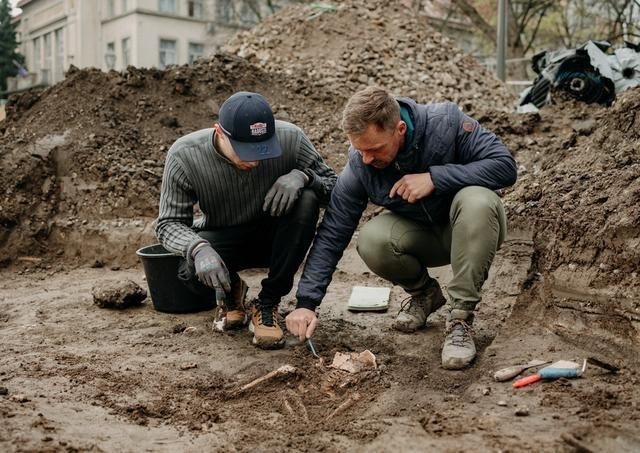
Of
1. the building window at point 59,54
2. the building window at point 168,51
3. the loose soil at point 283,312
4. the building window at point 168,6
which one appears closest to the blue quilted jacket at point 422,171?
the loose soil at point 283,312

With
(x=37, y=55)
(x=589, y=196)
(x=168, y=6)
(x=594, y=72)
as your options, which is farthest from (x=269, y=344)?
(x=37, y=55)

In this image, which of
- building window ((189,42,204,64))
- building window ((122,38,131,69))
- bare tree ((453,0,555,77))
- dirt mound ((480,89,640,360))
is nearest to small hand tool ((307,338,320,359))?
dirt mound ((480,89,640,360))

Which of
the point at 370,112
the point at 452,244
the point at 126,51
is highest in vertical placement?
the point at 126,51

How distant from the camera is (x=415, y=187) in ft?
10.3

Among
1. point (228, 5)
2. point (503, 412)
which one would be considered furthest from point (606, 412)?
point (228, 5)

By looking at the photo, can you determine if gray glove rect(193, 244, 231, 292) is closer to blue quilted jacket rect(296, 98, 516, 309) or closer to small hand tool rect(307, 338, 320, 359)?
blue quilted jacket rect(296, 98, 516, 309)

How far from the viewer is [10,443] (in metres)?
2.20

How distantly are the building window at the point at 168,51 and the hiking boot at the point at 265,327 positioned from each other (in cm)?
2624

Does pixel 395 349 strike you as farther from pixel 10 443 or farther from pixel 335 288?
pixel 10 443

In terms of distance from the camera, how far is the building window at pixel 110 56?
92.0 ft

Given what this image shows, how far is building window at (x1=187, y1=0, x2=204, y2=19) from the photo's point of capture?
2922cm

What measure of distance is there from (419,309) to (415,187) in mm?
851

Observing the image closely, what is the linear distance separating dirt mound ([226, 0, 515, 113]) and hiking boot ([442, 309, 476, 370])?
5.08 metres

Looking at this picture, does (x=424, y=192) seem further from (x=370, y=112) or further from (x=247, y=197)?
(x=247, y=197)
